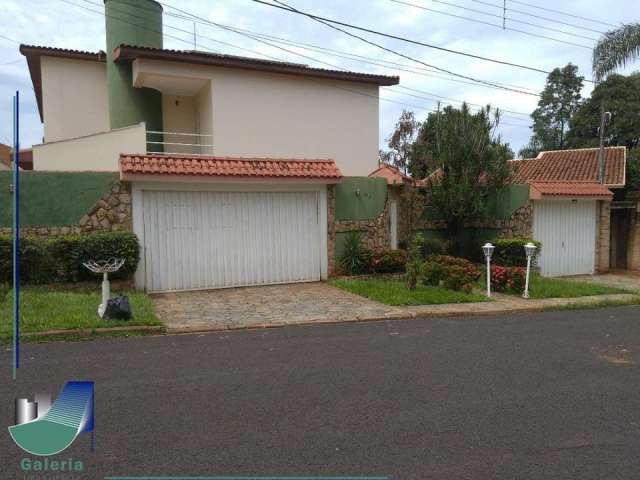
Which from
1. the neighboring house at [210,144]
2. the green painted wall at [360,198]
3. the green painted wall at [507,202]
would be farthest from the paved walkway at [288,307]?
the green painted wall at [507,202]

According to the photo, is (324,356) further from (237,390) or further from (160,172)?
(160,172)

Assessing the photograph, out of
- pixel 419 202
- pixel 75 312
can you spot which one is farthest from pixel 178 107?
pixel 75 312

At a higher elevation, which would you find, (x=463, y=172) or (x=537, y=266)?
(x=463, y=172)

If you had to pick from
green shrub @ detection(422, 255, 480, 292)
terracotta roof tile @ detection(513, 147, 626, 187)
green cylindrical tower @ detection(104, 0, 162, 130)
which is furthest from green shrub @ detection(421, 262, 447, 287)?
green cylindrical tower @ detection(104, 0, 162, 130)

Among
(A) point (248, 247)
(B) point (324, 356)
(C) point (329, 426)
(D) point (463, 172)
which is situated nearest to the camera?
(C) point (329, 426)

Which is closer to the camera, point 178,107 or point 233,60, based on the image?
point 233,60

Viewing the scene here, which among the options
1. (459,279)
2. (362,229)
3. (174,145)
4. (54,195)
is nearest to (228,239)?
(362,229)

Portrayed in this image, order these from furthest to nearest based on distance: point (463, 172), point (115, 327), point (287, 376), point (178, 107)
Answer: point (178, 107)
point (463, 172)
point (115, 327)
point (287, 376)

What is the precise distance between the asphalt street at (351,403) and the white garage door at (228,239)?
154 inches

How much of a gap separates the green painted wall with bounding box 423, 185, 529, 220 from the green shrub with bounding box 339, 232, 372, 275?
2.97 m

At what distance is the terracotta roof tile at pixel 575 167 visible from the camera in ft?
64.0

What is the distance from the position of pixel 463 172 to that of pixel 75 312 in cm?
1009

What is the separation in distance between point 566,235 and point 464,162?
462cm

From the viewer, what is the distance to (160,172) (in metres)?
10.3
